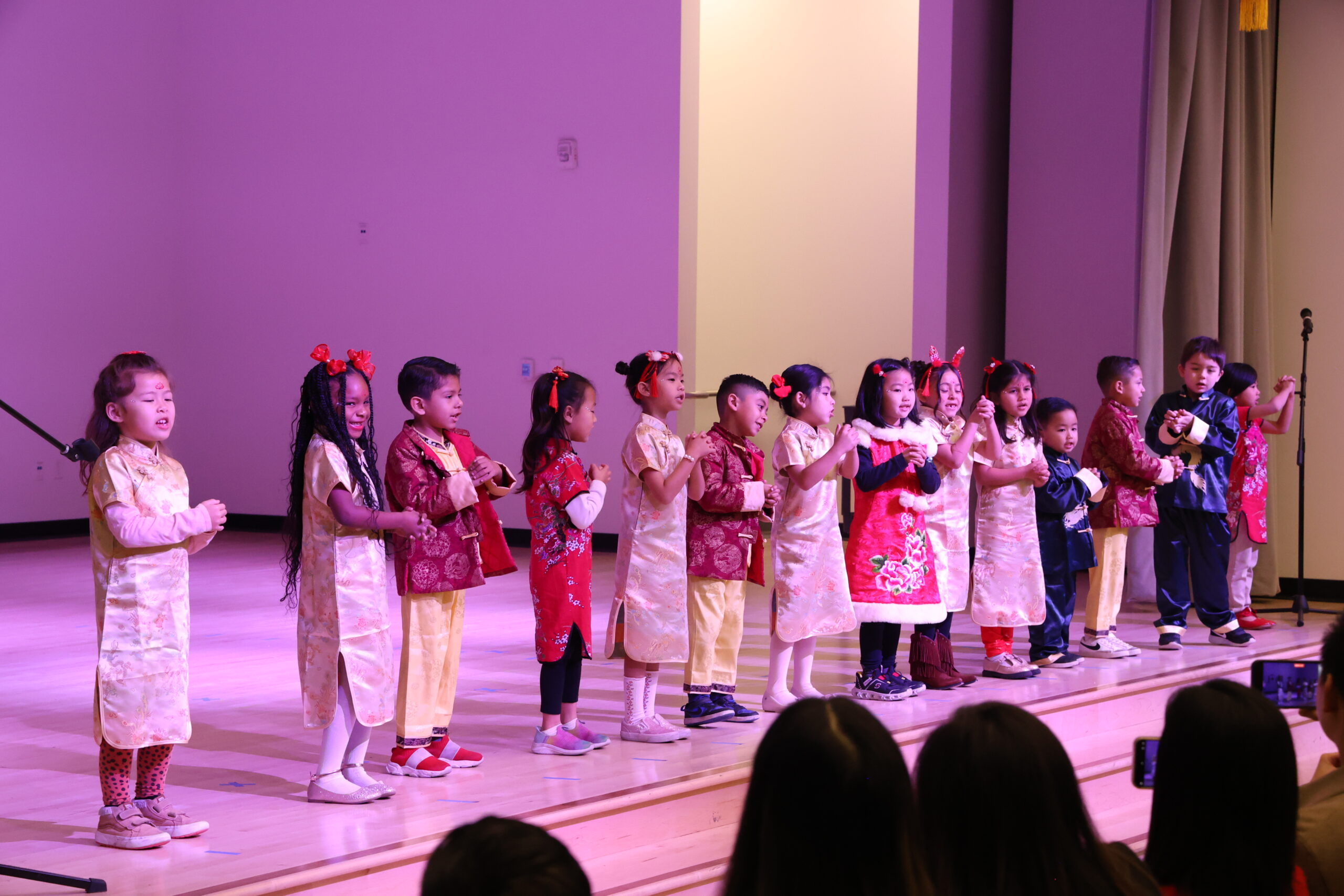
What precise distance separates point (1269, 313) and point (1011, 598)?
9.04ft

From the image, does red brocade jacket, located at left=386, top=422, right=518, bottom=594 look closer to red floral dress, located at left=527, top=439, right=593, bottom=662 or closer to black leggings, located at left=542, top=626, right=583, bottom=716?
red floral dress, located at left=527, top=439, right=593, bottom=662

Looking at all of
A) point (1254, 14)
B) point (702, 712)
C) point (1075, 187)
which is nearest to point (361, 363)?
point (702, 712)

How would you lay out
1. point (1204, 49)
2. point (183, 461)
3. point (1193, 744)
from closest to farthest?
point (1193, 744) < point (1204, 49) < point (183, 461)

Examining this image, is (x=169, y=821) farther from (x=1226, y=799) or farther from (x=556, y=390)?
(x=1226, y=799)

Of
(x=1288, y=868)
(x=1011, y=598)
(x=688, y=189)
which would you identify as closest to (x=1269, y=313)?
(x=1011, y=598)

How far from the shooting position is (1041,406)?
461cm

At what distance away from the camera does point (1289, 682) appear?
5.31 feet

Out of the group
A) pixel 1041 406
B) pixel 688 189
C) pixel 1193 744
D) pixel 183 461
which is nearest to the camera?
pixel 1193 744

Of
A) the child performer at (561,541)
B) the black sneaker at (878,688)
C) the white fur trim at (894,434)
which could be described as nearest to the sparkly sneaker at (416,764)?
the child performer at (561,541)

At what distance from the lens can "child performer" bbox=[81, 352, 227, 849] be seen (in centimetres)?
262

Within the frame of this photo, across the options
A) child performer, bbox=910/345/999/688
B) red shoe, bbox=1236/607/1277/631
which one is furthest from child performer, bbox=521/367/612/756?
red shoe, bbox=1236/607/1277/631

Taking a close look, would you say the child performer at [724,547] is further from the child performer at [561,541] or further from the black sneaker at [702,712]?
the child performer at [561,541]

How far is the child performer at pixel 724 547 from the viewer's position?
360cm

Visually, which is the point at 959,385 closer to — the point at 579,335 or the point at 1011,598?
the point at 1011,598
